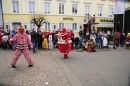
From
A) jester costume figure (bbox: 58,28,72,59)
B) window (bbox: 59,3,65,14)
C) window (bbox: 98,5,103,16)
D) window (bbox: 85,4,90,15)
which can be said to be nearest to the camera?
jester costume figure (bbox: 58,28,72,59)

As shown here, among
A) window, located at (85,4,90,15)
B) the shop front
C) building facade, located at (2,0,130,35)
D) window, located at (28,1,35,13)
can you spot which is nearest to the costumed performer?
building facade, located at (2,0,130,35)

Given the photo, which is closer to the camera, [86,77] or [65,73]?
[86,77]

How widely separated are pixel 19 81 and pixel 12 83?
0.26 m

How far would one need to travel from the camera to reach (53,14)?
2636 centimetres

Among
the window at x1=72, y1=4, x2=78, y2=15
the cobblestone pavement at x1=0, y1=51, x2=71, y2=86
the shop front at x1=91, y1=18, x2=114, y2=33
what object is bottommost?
the cobblestone pavement at x1=0, y1=51, x2=71, y2=86

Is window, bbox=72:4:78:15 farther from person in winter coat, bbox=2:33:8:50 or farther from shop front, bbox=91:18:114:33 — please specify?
person in winter coat, bbox=2:33:8:50

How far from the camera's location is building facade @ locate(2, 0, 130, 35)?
80.4 ft

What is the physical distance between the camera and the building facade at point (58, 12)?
80.4 ft

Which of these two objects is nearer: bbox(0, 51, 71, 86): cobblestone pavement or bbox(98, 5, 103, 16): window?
bbox(0, 51, 71, 86): cobblestone pavement

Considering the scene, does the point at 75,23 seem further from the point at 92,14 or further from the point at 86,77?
the point at 86,77

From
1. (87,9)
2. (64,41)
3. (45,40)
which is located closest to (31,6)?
(87,9)

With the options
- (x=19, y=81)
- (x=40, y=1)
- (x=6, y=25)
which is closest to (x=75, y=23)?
(x=40, y=1)

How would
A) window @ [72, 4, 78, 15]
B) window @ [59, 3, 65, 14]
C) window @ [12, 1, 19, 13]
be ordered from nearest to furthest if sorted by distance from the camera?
window @ [12, 1, 19, 13], window @ [59, 3, 65, 14], window @ [72, 4, 78, 15]

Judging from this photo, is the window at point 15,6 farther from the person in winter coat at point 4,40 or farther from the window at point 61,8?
the person in winter coat at point 4,40
